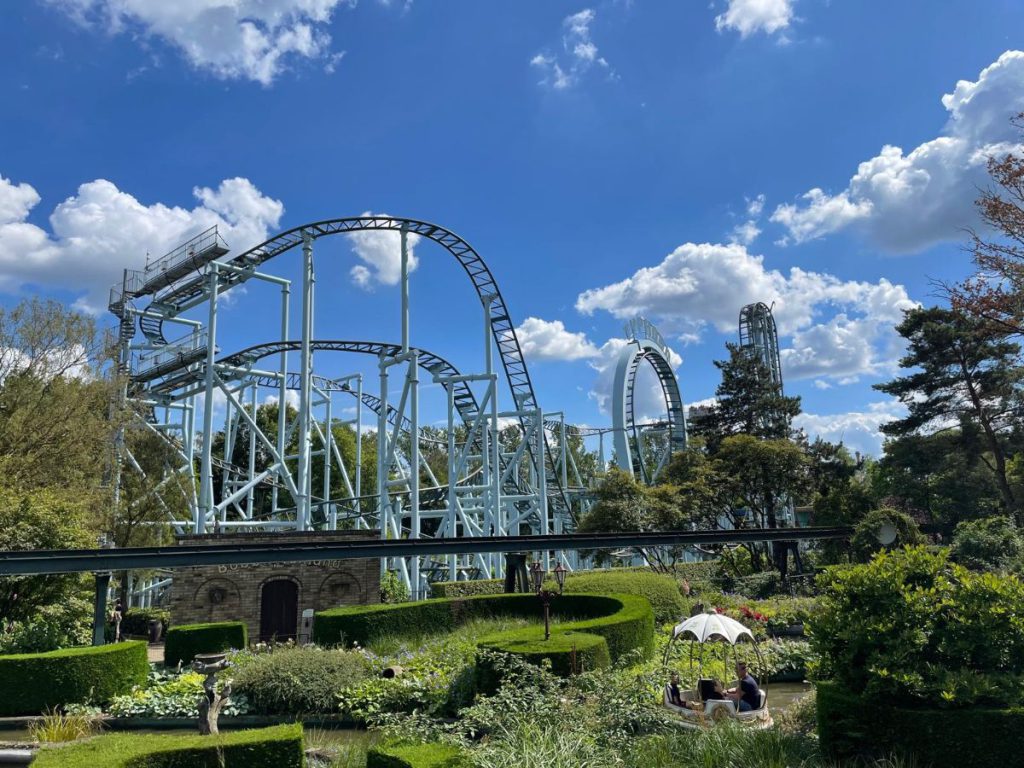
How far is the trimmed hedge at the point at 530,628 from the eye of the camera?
10844mm

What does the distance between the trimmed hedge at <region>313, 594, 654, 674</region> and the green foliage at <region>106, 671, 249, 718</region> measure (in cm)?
321

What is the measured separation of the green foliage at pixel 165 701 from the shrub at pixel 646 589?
9.06 meters

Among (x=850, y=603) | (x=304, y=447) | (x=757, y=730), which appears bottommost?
(x=757, y=730)

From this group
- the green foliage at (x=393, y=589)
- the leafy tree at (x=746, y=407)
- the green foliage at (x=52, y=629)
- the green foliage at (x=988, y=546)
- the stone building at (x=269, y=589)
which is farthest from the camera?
the leafy tree at (x=746, y=407)

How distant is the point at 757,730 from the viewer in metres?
7.33

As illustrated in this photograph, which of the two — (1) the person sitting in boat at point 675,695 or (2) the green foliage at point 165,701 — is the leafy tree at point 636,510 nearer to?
(2) the green foliage at point 165,701

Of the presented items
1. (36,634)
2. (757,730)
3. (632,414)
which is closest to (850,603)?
(757,730)

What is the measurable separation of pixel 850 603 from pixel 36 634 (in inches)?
565

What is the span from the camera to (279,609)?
62.2 ft

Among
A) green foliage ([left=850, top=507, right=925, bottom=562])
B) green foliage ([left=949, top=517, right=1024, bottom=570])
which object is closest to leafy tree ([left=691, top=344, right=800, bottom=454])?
green foliage ([left=949, top=517, right=1024, bottom=570])

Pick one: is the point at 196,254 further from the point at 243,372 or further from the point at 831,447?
the point at 831,447

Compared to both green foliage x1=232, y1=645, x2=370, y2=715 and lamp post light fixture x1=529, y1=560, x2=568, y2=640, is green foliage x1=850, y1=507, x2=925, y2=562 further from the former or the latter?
green foliage x1=232, y1=645, x2=370, y2=715

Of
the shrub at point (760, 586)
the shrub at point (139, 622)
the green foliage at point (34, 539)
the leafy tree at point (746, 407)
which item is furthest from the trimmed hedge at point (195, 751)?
the leafy tree at point (746, 407)

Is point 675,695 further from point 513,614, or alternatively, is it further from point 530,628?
point 513,614
